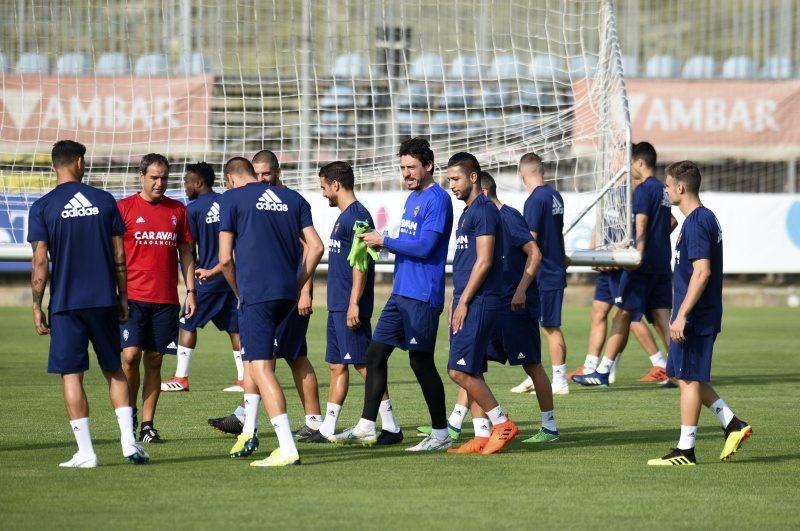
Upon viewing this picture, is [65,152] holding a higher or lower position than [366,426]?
higher

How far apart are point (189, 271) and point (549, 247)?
4216mm

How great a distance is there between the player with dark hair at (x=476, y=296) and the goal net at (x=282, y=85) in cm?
611

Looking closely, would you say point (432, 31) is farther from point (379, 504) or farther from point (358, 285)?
point (379, 504)

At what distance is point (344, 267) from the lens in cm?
1014

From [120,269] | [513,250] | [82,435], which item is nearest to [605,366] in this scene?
[513,250]

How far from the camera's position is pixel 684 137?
2703 centimetres

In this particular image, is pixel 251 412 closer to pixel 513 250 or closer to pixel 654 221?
pixel 513 250

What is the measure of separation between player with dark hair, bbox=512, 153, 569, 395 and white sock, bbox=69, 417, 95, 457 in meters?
5.42

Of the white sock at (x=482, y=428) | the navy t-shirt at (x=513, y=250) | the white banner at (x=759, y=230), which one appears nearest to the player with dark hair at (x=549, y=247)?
the navy t-shirt at (x=513, y=250)

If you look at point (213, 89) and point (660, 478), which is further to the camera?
point (213, 89)

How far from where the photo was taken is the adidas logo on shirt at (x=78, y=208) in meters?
8.34

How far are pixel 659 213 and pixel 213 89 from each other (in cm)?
565

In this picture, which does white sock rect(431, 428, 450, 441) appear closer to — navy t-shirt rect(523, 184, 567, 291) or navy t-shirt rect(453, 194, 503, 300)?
navy t-shirt rect(453, 194, 503, 300)

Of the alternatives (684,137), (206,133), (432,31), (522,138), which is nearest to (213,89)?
(206,133)
